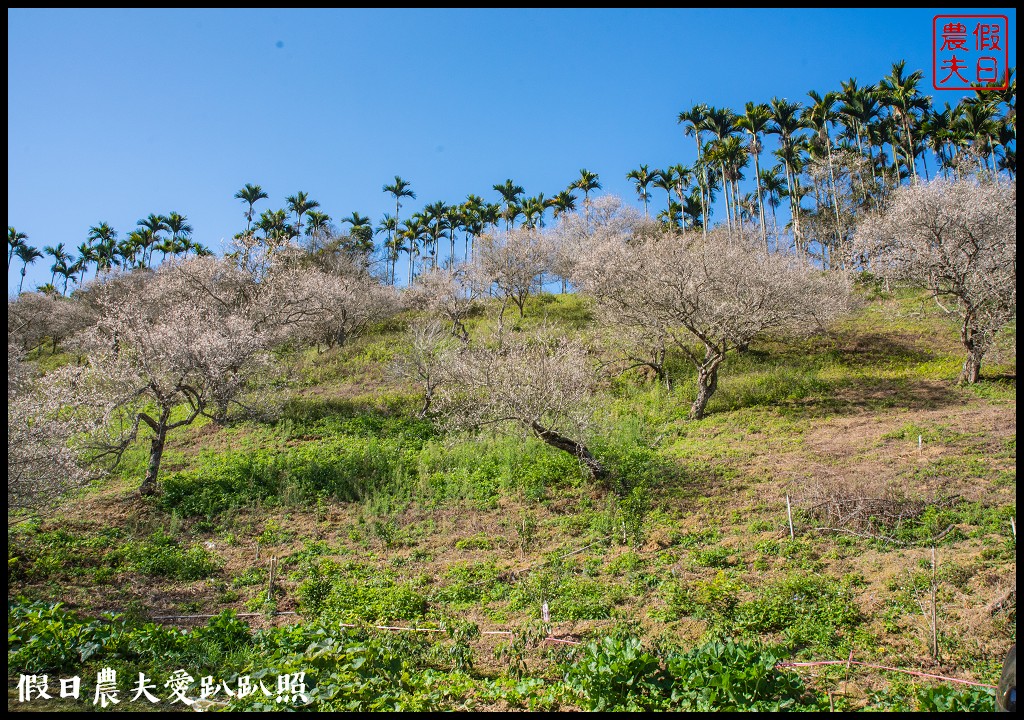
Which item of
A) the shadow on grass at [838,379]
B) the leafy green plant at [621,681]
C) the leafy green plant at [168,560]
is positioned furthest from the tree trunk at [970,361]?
the leafy green plant at [168,560]

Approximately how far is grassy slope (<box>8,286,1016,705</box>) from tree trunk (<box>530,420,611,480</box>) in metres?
0.67

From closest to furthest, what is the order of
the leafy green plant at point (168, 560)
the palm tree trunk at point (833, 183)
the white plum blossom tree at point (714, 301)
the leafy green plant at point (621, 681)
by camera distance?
the leafy green plant at point (621, 681)
the leafy green plant at point (168, 560)
the white plum blossom tree at point (714, 301)
the palm tree trunk at point (833, 183)

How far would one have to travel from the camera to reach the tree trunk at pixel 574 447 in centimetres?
1802

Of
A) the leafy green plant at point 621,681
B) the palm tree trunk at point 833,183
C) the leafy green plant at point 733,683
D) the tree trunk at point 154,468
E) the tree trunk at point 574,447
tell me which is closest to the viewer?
the leafy green plant at point 733,683

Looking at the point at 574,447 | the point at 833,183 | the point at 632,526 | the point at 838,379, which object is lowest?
the point at 632,526

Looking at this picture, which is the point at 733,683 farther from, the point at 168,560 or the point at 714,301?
the point at 714,301

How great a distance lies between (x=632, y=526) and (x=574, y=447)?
447 centimetres

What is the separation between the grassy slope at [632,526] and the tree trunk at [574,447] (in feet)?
2.21

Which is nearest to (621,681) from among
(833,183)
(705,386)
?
(705,386)

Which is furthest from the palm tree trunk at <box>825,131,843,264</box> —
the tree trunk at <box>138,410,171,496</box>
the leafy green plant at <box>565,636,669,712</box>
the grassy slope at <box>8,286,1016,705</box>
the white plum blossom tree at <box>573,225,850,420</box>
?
the tree trunk at <box>138,410,171,496</box>

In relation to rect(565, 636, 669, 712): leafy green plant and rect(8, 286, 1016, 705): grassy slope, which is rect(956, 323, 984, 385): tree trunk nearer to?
rect(8, 286, 1016, 705): grassy slope

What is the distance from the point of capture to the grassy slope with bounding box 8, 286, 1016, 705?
9.91 m

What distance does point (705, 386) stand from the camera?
2459cm

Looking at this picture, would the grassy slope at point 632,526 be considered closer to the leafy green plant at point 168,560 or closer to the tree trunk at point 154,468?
the leafy green plant at point 168,560
